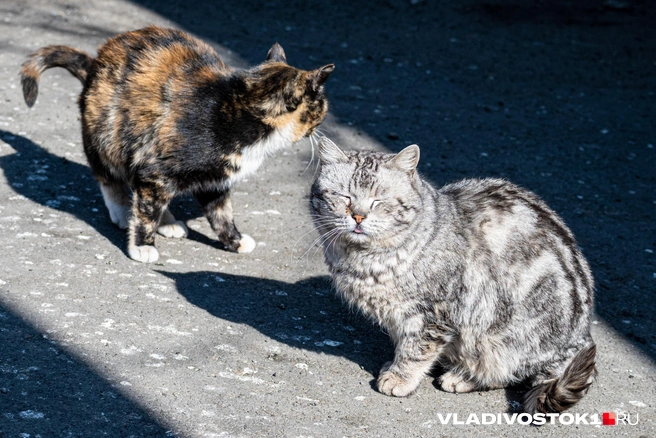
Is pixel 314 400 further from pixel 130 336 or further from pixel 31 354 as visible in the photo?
pixel 31 354

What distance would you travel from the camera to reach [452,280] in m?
3.72

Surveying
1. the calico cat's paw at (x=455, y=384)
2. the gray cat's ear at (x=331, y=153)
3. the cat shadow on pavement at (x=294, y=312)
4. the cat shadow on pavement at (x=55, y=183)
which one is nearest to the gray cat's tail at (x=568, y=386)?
the calico cat's paw at (x=455, y=384)

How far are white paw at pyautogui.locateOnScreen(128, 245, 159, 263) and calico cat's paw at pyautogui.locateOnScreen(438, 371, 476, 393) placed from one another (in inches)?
71.3

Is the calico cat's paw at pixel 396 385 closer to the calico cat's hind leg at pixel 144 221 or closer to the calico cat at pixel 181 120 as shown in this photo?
the calico cat at pixel 181 120

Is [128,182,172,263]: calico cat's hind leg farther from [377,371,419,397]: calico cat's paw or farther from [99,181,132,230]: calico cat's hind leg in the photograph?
[377,371,419,397]: calico cat's paw

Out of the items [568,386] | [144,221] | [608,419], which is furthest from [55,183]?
[608,419]

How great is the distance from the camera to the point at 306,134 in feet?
15.8

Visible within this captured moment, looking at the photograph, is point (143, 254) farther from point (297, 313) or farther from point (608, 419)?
point (608, 419)

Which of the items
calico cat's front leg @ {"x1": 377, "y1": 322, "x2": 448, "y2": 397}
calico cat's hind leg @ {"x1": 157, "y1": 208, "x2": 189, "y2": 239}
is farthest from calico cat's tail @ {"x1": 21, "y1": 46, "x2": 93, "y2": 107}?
calico cat's front leg @ {"x1": 377, "y1": 322, "x2": 448, "y2": 397}

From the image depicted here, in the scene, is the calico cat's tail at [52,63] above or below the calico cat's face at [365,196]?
below

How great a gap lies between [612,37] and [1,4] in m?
6.72

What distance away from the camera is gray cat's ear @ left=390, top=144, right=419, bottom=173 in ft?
12.3

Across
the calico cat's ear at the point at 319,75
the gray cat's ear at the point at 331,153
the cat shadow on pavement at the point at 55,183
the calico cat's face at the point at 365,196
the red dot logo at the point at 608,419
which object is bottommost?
the cat shadow on pavement at the point at 55,183

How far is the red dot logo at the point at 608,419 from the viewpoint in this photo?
12.2ft
